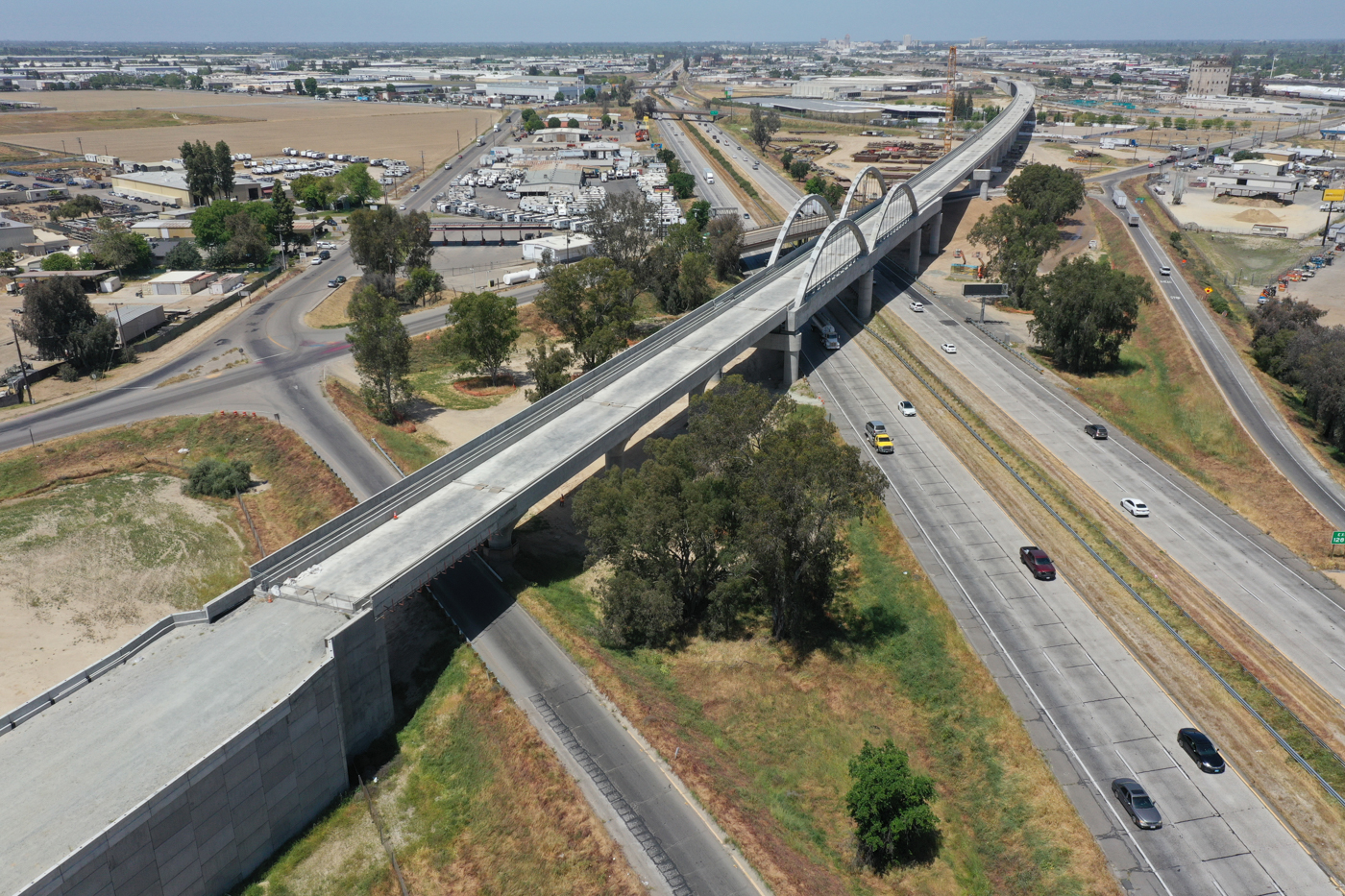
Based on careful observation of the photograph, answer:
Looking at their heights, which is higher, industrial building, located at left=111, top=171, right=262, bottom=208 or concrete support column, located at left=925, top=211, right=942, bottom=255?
industrial building, located at left=111, top=171, right=262, bottom=208

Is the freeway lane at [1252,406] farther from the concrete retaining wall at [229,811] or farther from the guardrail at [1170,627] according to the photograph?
the concrete retaining wall at [229,811]

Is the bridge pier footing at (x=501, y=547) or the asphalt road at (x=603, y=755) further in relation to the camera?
the bridge pier footing at (x=501, y=547)

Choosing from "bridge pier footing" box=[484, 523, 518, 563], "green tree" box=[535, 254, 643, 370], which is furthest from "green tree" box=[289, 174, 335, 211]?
"bridge pier footing" box=[484, 523, 518, 563]

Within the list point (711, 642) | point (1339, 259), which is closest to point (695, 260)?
point (711, 642)

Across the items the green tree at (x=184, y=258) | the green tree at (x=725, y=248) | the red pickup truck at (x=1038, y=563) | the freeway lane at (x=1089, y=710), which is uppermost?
the green tree at (x=725, y=248)

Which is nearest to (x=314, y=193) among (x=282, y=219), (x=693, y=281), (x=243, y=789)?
(x=282, y=219)

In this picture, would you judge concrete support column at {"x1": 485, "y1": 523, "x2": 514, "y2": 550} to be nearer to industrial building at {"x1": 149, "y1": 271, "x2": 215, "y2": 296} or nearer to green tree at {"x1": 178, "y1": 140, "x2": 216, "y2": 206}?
industrial building at {"x1": 149, "y1": 271, "x2": 215, "y2": 296}

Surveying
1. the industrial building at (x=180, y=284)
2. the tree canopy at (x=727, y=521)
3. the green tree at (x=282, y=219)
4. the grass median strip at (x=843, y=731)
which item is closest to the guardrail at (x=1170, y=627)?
the grass median strip at (x=843, y=731)

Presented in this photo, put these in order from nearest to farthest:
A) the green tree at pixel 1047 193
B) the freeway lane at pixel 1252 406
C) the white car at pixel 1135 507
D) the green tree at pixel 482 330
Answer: the white car at pixel 1135 507 < the freeway lane at pixel 1252 406 < the green tree at pixel 482 330 < the green tree at pixel 1047 193
